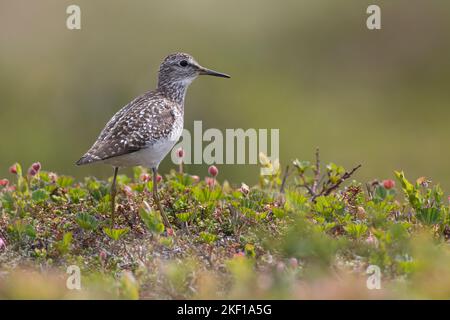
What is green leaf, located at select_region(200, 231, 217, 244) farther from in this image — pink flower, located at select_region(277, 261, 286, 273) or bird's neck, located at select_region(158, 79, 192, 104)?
bird's neck, located at select_region(158, 79, 192, 104)

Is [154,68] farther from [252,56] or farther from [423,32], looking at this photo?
[423,32]

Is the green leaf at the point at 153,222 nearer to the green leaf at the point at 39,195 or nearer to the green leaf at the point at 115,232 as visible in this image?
the green leaf at the point at 115,232

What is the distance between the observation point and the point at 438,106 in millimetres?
23750

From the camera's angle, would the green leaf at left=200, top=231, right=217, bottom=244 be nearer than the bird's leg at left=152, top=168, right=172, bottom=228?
Yes

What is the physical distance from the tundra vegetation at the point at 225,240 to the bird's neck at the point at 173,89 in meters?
1.28

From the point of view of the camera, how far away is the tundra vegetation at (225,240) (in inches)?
290

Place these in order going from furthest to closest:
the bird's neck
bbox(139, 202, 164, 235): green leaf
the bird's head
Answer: the bird's head → the bird's neck → bbox(139, 202, 164, 235): green leaf

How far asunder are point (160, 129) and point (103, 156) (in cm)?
86

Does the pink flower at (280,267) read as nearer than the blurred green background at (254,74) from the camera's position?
Yes

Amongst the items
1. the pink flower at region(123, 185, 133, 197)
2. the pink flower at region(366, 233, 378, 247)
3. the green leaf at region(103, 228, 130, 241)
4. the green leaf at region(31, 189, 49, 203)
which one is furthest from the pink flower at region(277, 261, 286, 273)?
the green leaf at region(31, 189, 49, 203)

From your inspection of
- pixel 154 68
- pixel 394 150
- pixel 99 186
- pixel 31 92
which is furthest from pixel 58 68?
pixel 99 186

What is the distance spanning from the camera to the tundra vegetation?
24.2 feet

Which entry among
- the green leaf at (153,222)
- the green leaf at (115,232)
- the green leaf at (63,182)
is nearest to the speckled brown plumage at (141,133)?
the green leaf at (63,182)

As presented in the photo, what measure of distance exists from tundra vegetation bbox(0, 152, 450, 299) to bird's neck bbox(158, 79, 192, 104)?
50.5 inches
